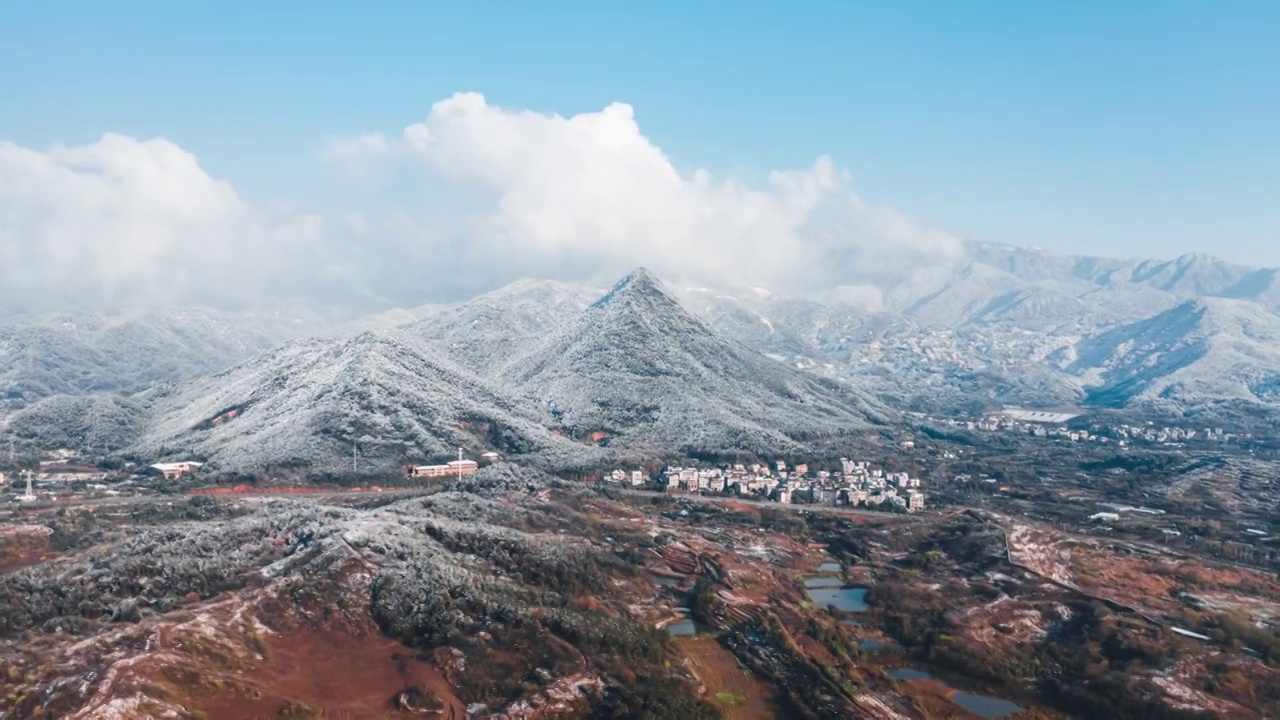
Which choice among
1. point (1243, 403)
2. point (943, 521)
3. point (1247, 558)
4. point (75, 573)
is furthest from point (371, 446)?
point (1243, 403)

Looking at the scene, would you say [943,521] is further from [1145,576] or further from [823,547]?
[1145,576]

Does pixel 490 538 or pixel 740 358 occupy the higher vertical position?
pixel 740 358

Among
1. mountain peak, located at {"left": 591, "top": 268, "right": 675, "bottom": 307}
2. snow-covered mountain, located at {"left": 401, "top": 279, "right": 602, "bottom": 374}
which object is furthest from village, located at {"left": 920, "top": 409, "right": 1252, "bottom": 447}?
snow-covered mountain, located at {"left": 401, "top": 279, "right": 602, "bottom": 374}

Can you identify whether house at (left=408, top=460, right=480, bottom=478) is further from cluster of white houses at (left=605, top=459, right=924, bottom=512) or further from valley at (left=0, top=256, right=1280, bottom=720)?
cluster of white houses at (left=605, top=459, right=924, bottom=512)

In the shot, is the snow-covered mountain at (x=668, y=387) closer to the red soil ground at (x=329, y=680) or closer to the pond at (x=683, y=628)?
the pond at (x=683, y=628)

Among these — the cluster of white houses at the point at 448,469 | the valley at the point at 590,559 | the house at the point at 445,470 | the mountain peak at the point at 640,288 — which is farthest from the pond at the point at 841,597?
the mountain peak at the point at 640,288

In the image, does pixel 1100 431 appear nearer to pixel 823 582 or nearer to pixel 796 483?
pixel 796 483
